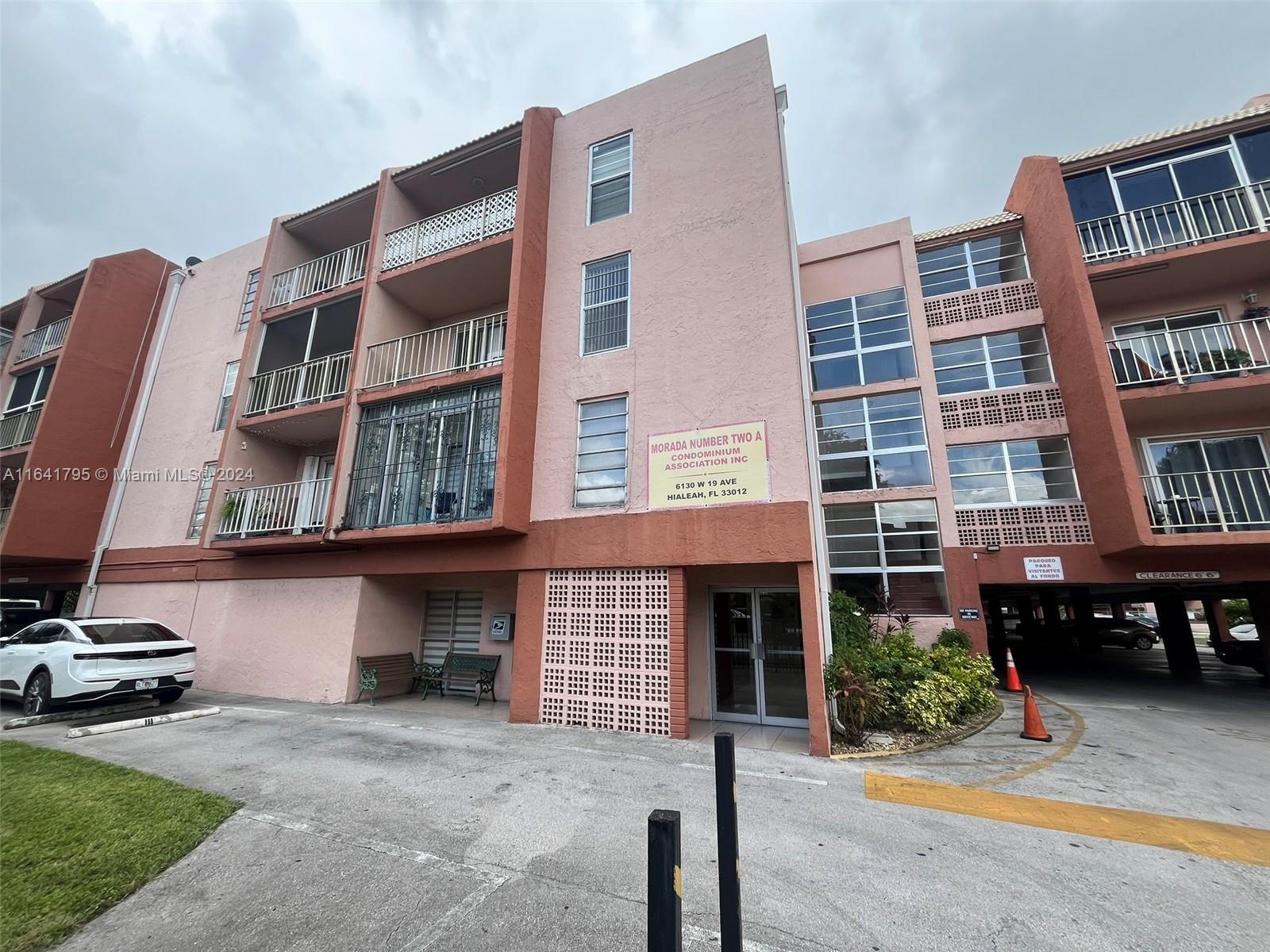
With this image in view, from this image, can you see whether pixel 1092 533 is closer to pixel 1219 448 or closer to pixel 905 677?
pixel 1219 448

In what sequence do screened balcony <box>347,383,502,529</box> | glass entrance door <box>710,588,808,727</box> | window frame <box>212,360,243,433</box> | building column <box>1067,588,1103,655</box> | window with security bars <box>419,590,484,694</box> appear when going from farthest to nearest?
building column <box>1067,588,1103,655</box>, window frame <box>212,360,243,433</box>, window with security bars <box>419,590,484,694</box>, screened balcony <box>347,383,502,529</box>, glass entrance door <box>710,588,808,727</box>

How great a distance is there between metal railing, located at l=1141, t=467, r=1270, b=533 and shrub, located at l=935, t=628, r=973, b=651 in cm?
427

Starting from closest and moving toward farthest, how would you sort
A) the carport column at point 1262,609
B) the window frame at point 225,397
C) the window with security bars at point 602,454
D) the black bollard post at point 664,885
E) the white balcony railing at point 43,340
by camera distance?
the black bollard post at point 664,885 < the window with security bars at point 602,454 < the carport column at point 1262,609 < the window frame at point 225,397 < the white balcony railing at point 43,340

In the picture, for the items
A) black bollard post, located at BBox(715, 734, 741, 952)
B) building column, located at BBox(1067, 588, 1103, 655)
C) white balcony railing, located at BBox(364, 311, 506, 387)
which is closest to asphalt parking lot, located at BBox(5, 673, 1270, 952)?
black bollard post, located at BBox(715, 734, 741, 952)

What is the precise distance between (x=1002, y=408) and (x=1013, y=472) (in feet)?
5.84

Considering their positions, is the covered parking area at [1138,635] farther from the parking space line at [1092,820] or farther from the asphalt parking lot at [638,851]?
the asphalt parking lot at [638,851]

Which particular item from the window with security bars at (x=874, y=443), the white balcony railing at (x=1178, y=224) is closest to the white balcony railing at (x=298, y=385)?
the window with security bars at (x=874, y=443)

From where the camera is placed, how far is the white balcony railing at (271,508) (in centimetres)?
1146

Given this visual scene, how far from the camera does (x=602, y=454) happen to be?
9461mm

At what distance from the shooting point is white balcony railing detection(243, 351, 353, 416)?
12164 millimetres

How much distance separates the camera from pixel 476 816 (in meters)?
4.78

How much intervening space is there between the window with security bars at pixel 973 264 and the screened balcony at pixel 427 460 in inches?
542

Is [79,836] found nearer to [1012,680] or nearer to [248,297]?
[1012,680]

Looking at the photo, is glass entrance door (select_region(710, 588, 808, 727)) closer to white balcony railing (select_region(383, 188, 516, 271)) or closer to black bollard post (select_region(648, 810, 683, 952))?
black bollard post (select_region(648, 810, 683, 952))
